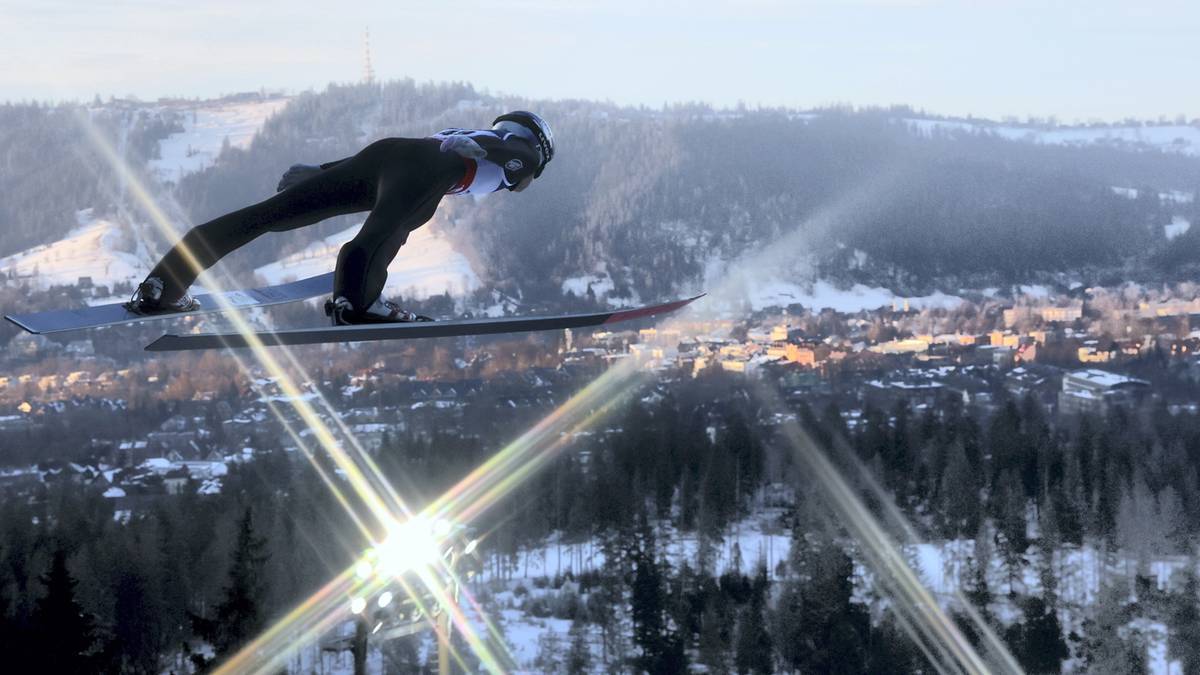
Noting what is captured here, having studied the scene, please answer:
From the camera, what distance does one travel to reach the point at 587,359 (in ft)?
321

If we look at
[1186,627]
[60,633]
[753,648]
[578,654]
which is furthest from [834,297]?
[60,633]

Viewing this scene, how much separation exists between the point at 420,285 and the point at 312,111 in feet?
168

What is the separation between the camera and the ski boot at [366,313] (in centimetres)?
612

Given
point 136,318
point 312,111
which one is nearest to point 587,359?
point 312,111

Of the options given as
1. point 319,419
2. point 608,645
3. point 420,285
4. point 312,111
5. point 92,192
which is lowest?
point 608,645

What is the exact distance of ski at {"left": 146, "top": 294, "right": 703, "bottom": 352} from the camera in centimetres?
604

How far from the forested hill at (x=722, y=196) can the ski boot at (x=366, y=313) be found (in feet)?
385

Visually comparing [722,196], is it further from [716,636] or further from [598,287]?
[716,636]

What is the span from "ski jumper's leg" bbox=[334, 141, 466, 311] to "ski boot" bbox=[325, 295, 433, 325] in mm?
26

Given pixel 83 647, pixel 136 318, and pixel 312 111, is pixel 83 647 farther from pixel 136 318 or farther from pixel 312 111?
pixel 312 111

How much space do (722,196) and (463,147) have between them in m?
148

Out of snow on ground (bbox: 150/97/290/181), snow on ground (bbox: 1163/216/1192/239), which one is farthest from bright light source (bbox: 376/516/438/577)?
snow on ground (bbox: 1163/216/1192/239)

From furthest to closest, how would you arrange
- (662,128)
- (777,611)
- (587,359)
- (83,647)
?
(662,128) → (587,359) → (777,611) → (83,647)

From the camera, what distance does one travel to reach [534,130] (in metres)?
6.51
